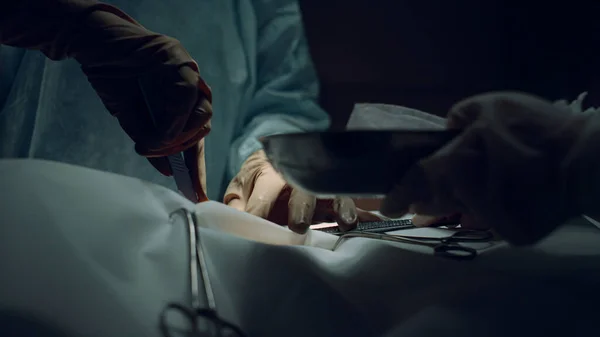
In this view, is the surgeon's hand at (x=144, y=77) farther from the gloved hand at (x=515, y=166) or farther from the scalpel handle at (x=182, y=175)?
the gloved hand at (x=515, y=166)

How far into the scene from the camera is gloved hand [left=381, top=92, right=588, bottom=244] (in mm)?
258

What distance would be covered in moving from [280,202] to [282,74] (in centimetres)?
50

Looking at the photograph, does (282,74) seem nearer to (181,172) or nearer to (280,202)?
(280,202)

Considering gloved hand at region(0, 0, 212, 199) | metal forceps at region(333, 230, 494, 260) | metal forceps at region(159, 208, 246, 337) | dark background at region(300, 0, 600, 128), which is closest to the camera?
metal forceps at region(159, 208, 246, 337)

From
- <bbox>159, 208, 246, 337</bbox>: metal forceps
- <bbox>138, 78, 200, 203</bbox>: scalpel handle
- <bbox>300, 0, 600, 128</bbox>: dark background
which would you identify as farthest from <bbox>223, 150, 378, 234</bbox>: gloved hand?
<bbox>300, 0, 600, 128</bbox>: dark background

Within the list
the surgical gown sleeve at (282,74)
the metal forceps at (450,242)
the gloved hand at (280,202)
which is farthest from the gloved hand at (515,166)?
the surgical gown sleeve at (282,74)

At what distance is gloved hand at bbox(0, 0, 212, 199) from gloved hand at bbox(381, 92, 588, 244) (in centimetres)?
29

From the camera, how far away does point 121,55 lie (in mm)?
456

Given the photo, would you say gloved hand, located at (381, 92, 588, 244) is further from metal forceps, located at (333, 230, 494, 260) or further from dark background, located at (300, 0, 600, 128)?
dark background, located at (300, 0, 600, 128)

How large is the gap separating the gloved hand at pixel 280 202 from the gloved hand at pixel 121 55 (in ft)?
0.57

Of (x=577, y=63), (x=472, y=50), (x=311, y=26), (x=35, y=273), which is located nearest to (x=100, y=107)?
(x=311, y=26)

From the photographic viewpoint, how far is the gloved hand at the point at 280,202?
1.80 feet

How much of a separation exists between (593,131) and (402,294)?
0.15m

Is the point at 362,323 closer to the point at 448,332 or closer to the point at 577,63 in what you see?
the point at 448,332
